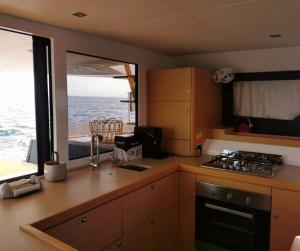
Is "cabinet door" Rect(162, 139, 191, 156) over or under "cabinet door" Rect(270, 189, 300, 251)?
over

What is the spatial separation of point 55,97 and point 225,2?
1.44m

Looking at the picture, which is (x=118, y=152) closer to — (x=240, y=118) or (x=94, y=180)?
(x=94, y=180)

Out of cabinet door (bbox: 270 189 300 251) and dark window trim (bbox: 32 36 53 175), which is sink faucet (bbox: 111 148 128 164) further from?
cabinet door (bbox: 270 189 300 251)

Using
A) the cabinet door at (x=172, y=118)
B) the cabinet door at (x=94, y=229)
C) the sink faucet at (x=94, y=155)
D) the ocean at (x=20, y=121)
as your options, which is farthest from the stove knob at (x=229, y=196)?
the ocean at (x=20, y=121)

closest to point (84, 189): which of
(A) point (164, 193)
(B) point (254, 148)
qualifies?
(A) point (164, 193)

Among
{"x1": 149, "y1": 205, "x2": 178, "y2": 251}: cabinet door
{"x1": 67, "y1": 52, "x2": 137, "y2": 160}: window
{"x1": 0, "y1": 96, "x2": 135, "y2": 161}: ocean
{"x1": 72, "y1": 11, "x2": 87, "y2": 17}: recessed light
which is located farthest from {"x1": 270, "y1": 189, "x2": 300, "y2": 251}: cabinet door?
{"x1": 72, "y1": 11, "x2": 87, "y2": 17}: recessed light

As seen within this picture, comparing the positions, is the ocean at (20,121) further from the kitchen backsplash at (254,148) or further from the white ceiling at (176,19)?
the kitchen backsplash at (254,148)

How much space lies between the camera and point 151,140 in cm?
293

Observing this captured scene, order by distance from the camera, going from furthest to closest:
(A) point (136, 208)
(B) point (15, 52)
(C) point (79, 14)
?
1. (B) point (15, 52)
2. (A) point (136, 208)
3. (C) point (79, 14)

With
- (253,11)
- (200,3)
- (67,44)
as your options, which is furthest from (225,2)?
(67,44)

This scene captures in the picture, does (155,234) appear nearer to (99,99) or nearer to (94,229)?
(94,229)

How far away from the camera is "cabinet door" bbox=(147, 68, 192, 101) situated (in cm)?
290

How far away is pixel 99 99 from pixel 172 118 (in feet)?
2.63

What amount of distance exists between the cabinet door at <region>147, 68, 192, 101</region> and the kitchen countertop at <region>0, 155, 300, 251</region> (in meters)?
0.68
